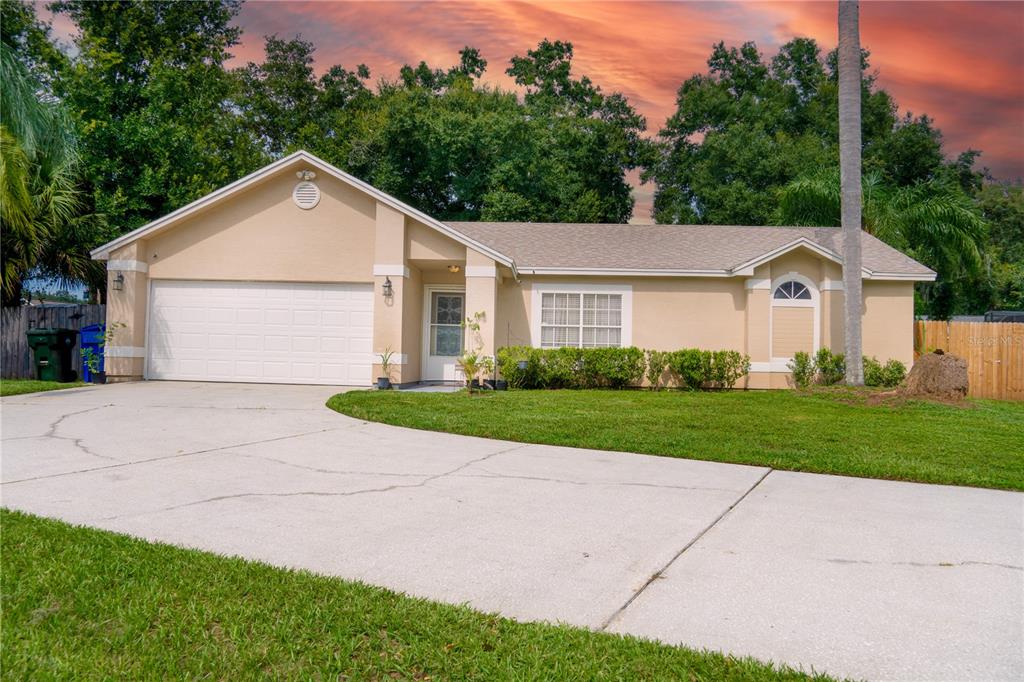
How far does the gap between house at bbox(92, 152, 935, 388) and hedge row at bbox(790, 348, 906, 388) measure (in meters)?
0.41

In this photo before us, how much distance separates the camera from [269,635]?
269 centimetres

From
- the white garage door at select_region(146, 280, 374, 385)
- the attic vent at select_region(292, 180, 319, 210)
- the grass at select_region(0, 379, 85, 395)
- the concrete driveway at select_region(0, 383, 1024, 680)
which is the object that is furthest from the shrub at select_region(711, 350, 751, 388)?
the grass at select_region(0, 379, 85, 395)

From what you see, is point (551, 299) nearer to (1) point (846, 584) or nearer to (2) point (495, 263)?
(2) point (495, 263)

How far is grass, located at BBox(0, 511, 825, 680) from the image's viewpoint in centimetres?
247

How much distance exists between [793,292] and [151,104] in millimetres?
21439

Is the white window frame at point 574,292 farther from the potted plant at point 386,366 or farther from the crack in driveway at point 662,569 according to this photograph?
the crack in driveway at point 662,569

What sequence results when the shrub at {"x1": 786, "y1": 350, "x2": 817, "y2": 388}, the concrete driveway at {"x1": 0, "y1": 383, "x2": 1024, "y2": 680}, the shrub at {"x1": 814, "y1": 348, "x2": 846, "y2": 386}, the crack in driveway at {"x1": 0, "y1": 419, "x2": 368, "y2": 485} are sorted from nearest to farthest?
the concrete driveway at {"x1": 0, "y1": 383, "x2": 1024, "y2": 680}, the crack in driveway at {"x1": 0, "y1": 419, "x2": 368, "y2": 485}, the shrub at {"x1": 814, "y1": 348, "x2": 846, "y2": 386}, the shrub at {"x1": 786, "y1": 350, "x2": 817, "y2": 388}

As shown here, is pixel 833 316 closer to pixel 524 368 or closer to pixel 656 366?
pixel 656 366

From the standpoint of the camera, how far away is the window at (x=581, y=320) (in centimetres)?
1559

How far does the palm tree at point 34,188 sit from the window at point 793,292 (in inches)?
602

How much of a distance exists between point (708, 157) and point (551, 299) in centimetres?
2058

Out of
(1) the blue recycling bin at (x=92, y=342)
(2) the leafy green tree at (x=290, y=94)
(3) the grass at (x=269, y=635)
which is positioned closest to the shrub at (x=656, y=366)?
(1) the blue recycling bin at (x=92, y=342)

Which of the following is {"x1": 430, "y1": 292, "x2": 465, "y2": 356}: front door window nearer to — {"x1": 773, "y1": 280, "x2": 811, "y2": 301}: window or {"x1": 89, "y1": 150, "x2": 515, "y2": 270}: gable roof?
{"x1": 89, "y1": 150, "x2": 515, "y2": 270}: gable roof

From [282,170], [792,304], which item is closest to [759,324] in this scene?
[792,304]
